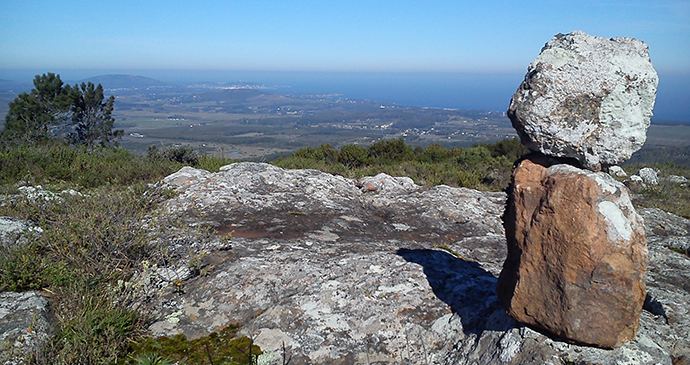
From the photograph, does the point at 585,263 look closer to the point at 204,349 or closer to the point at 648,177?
the point at 204,349

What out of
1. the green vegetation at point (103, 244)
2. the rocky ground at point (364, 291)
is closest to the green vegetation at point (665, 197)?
the green vegetation at point (103, 244)

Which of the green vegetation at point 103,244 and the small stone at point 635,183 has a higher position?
the green vegetation at point 103,244

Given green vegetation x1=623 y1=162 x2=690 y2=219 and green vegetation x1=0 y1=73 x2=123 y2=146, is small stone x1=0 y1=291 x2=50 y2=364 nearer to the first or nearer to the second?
green vegetation x1=623 y1=162 x2=690 y2=219

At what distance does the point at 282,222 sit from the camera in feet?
23.0

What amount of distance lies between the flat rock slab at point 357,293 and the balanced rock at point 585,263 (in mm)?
209

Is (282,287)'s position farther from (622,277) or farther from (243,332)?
(622,277)

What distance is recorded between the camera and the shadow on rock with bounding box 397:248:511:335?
13.2 ft

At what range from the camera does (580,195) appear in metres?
3.21

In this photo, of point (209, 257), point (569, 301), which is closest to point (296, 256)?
point (209, 257)

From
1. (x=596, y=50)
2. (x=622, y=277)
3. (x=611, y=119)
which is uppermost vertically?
(x=596, y=50)

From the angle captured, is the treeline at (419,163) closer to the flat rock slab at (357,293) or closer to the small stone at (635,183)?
the small stone at (635,183)

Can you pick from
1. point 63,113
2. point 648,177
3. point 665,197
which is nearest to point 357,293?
point 665,197

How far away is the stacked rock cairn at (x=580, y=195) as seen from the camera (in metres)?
3.15

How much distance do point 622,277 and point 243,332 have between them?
11.3 feet
